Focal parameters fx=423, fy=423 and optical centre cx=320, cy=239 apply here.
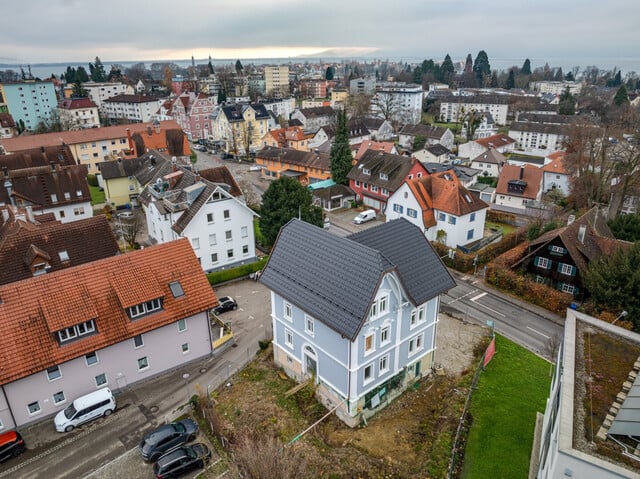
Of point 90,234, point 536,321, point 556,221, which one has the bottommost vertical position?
point 536,321

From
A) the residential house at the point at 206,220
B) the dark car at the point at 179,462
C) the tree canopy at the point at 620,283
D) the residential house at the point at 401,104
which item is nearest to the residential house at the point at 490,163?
the tree canopy at the point at 620,283

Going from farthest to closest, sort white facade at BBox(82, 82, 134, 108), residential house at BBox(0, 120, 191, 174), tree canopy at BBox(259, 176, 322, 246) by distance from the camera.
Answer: white facade at BBox(82, 82, 134, 108), residential house at BBox(0, 120, 191, 174), tree canopy at BBox(259, 176, 322, 246)

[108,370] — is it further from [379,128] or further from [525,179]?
[379,128]

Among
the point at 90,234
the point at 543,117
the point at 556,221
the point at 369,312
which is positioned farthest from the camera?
the point at 543,117

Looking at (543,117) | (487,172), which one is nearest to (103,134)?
(487,172)

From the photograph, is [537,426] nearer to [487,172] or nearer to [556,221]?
[556,221]

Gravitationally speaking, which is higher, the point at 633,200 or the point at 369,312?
the point at 369,312

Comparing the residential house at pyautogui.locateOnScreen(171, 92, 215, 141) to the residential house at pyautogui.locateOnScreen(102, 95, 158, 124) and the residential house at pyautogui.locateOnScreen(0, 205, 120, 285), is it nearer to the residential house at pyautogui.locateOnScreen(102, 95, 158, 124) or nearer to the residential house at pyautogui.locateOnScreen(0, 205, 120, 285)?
the residential house at pyautogui.locateOnScreen(102, 95, 158, 124)

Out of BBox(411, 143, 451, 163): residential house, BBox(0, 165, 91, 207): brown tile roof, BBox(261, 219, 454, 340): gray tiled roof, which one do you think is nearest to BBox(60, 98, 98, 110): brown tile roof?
BBox(0, 165, 91, 207): brown tile roof
